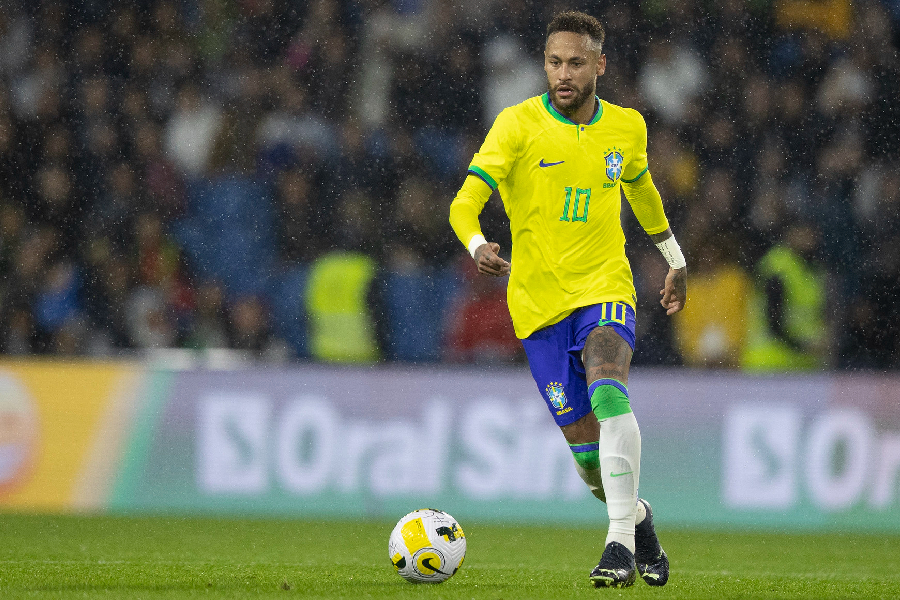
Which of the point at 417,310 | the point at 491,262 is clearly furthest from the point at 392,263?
the point at 491,262

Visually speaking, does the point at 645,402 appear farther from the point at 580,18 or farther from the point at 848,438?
the point at 580,18

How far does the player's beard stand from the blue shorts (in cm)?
77

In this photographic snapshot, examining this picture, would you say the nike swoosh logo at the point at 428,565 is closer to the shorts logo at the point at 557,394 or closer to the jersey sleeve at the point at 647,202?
the shorts logo at the point at 557,394

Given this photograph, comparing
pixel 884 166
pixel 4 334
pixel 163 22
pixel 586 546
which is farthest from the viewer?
pixel 163 22

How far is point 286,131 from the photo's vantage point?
10734 mm

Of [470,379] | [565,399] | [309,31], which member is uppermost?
[309,31]

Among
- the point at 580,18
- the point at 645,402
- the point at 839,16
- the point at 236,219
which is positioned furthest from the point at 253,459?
the point at 839,16

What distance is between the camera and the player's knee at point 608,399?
498 centimetres

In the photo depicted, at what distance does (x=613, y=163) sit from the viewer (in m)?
5.32

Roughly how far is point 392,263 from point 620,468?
506cm

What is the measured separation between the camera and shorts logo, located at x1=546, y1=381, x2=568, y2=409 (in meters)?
5.27

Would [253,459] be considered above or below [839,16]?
below

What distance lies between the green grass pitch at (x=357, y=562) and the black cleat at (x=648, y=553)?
0.08 m

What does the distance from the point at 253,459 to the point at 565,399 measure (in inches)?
171
